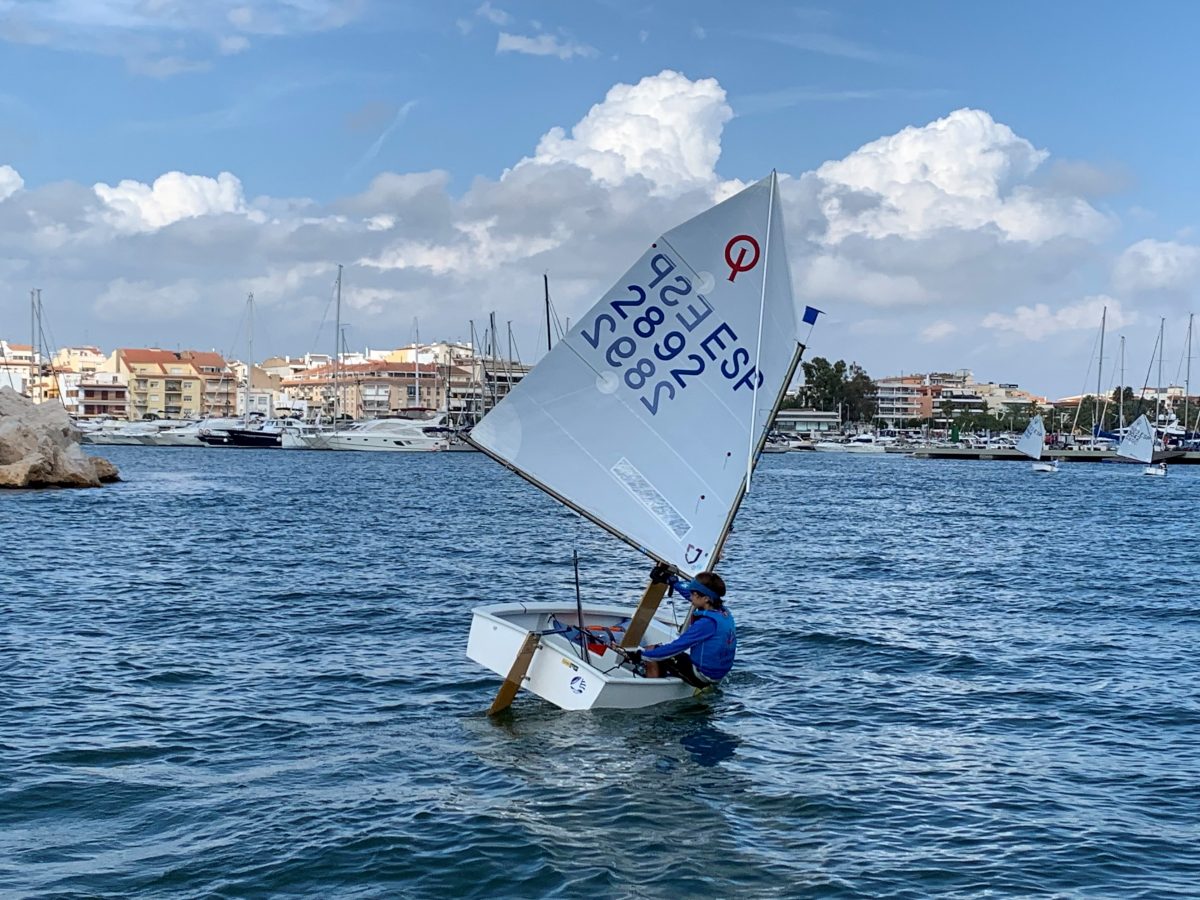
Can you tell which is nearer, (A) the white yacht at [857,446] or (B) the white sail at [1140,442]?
(B) the white sail at [1140,442]

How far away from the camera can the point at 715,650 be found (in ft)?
50.7

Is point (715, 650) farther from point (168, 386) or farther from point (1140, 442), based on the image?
point (168, 386)

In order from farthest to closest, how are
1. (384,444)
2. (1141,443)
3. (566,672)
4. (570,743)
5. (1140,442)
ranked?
(384,444)
(1140,442)
(1141,443)
(566,672)
(570,743)

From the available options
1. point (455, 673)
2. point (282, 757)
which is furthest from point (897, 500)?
point (282, 757)

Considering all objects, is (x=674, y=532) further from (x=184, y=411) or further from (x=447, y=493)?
(x=184, y=411)

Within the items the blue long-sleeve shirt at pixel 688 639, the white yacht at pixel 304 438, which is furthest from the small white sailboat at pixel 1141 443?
the blue long-sleeve shirt at pixel 688 639

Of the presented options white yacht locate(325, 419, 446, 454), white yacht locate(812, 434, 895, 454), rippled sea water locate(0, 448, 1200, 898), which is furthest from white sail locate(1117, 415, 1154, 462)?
rippled sea water locate(0, 448, 1200, 898)

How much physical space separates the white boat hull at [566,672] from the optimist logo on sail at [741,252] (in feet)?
17.9

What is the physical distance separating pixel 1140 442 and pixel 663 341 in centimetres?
11503

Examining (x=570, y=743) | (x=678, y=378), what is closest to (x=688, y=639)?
(x=570, y=743)

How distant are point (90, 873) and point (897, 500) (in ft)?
211

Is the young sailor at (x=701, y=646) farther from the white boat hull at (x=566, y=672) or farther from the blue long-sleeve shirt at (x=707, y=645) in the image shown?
the white boat hull at (x=566, y=672)

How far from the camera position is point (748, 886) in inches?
411

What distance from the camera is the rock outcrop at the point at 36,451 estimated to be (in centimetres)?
5594
